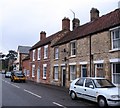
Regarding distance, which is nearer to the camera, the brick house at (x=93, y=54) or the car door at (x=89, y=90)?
the car door at (x=89, y=90)

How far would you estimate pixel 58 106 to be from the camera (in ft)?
42.0

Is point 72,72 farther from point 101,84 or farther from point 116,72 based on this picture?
point 101,84

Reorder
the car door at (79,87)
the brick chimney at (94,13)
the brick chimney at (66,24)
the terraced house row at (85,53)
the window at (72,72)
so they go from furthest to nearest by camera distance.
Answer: the brick chimney at (66,24), the brick chimney at (94,13), the window at (72,72), the terraced house row at (85,53), the car door at (79,87)

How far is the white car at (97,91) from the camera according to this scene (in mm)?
12188

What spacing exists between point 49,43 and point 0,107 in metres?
22.0

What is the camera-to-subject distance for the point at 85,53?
75.0 ft

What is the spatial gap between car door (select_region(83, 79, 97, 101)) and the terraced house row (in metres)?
4.38

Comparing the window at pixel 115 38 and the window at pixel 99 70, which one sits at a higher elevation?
the window at pixel 115 38

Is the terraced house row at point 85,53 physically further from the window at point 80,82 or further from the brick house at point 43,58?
the window at point 80,82

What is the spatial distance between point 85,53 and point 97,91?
389 inches

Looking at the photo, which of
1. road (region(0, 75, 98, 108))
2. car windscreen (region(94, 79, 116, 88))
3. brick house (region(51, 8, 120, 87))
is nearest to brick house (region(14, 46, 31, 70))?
A: brick house (region(51, 8, 120, 87))

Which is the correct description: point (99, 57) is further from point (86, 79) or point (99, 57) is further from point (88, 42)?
point (86, 79)

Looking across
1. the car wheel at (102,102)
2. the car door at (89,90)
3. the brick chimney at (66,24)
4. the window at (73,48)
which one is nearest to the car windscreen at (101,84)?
the car door at (89,90)

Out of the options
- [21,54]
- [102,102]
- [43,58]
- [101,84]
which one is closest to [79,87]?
[101,84]
